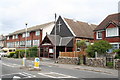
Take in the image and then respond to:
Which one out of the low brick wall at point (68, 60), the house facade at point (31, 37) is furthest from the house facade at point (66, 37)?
the low brick wall at point (68, 60)

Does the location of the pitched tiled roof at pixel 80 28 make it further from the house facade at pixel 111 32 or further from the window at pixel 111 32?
the window at pixel 111 32

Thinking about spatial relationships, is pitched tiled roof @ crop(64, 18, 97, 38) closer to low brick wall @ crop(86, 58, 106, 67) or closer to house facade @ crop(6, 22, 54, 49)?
house facade @ crop(6, 22, 54, 49)

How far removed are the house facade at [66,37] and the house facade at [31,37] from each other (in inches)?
241

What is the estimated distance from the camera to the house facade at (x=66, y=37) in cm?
3691

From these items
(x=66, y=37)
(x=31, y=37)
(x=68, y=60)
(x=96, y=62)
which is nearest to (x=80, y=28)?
(x=66, y=37)

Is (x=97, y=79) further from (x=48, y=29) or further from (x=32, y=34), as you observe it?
(x=32, y=34)

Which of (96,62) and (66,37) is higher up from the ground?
(66,37)

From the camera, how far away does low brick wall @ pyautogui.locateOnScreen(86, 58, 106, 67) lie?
20047mm

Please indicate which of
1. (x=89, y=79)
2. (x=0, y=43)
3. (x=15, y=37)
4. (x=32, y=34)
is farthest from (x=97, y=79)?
(x=0, y=43)

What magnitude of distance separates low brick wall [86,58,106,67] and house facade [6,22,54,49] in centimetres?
2707

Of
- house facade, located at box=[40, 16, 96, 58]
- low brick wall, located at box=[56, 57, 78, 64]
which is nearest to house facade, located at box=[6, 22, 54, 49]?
house facade, located at box=[40, 16, 96, 58]

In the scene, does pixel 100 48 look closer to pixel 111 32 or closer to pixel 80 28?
pixel 111 32

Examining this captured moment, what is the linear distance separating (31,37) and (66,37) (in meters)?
15.3

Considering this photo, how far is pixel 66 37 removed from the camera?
3978 cm
